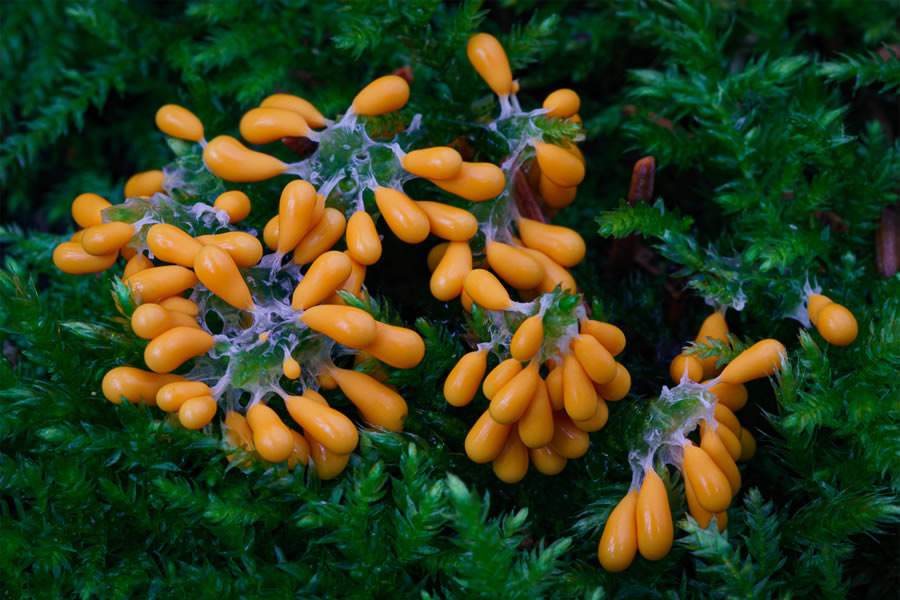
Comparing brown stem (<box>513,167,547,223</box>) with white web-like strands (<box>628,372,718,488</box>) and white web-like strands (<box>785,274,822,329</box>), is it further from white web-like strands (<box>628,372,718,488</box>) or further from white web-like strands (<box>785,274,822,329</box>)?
white web-like strands (<box>785,274,822,329</box>)

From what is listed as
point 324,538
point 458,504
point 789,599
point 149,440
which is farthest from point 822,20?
point 149,440

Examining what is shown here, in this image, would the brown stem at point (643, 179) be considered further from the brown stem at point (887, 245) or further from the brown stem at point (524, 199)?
the brown stem at point (887, 245)

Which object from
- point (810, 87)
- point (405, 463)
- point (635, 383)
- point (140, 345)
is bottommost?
point (635, 383)

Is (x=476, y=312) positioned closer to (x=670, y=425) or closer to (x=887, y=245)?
(x=670, y=425)

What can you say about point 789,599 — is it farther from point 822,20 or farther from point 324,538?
point 822,20

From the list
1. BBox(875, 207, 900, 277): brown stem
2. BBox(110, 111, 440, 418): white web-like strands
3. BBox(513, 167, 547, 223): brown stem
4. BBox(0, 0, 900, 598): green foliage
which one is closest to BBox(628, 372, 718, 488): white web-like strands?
BBox(0, 0, 900, 598): green foliage
